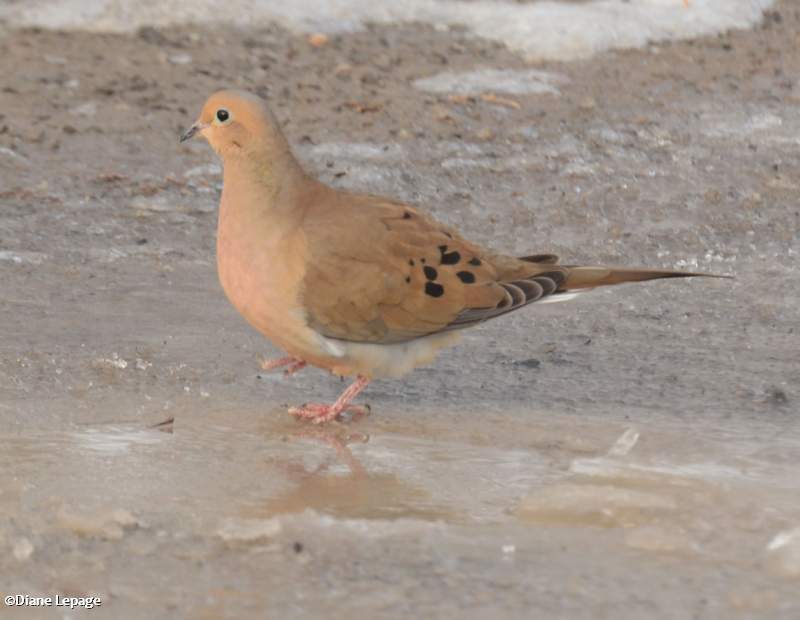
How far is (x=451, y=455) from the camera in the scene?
4344mm

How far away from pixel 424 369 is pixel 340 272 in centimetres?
70

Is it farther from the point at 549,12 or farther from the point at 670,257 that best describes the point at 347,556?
the point at 549,12

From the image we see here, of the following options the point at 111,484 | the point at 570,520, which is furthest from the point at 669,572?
the point at 111,484

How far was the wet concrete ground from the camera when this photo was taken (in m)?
3.54

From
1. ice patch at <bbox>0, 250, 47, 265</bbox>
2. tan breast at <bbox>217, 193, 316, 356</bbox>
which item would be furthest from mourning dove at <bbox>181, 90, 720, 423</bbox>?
ice patch at <bbox>0, 250, 47, 265</bbox>

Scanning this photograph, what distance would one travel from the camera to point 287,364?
4895 millimetres

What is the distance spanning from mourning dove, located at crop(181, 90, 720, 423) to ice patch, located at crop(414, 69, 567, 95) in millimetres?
3263

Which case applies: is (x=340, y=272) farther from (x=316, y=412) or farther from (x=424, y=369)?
(x=424, y=369)

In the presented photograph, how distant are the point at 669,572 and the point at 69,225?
3.42 meters

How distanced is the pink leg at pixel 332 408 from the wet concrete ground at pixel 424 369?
1.6 inches

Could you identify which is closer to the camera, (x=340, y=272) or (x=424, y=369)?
(x=340, y=272)

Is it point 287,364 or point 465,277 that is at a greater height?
point 465,277

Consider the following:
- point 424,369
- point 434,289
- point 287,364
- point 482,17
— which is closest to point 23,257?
point 287,364

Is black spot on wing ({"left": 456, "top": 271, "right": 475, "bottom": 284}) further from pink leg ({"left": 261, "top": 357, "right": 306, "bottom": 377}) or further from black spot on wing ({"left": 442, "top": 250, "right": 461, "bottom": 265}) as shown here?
pink leg ({"left": 261, "top": 357, "right": 306, "bottom": 377})
